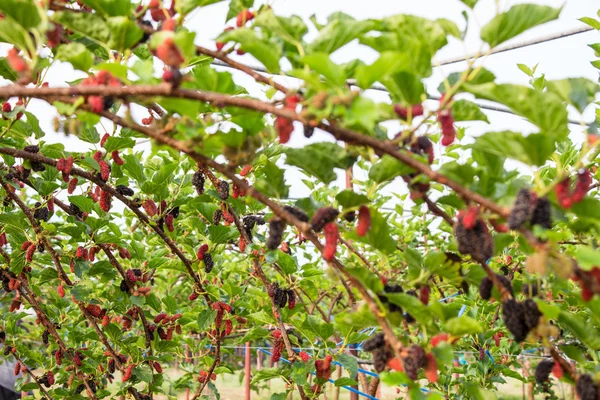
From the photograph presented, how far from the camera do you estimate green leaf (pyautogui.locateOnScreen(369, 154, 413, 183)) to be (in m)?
0.86

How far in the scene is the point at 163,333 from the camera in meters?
2.17

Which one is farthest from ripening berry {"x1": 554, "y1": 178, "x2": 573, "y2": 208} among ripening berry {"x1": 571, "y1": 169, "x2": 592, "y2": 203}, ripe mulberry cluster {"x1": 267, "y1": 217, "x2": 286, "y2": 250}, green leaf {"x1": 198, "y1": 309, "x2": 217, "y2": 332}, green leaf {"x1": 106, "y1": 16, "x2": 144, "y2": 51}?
green leaf {"x1": 198, "y1": 309, "x2": 217, "y2": 332}

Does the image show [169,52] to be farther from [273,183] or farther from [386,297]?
[386,297]

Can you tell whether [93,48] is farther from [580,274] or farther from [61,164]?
[580,274]

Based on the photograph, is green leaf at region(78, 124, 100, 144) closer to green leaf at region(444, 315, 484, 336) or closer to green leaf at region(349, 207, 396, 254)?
green leaf at region(349, 207, 396, 254)

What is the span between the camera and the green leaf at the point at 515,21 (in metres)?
0.79

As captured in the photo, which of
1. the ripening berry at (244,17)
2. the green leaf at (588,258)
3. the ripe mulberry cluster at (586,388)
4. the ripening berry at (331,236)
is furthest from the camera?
the ripening berry at (244,17)

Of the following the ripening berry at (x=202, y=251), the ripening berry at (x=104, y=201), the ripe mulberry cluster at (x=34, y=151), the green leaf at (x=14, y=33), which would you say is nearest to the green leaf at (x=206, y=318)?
the ripening berry at (x=202, y=251)

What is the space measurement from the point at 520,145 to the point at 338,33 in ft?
1.04

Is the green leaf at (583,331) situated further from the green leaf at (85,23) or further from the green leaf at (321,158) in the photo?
the green leaf at (85,23)

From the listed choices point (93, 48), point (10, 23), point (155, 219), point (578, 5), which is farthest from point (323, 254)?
point (578, 5)

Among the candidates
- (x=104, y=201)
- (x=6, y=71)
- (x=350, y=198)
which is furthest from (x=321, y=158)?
(x=104, y=201)

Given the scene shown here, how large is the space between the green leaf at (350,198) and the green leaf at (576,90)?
338 mm

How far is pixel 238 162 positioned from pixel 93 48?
2.04ft
